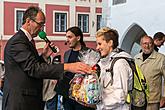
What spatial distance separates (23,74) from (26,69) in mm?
102

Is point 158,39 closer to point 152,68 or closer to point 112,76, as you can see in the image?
point 152,68

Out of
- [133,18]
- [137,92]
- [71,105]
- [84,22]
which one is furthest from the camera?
[84,22]

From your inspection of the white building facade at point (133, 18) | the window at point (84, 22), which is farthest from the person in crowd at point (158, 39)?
the window at point (84, 22)

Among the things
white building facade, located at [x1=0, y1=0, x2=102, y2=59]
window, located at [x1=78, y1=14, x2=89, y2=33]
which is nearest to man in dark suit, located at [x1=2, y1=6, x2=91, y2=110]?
white building facade, located at [x1=0, y1=0, x2=102, y2=59]

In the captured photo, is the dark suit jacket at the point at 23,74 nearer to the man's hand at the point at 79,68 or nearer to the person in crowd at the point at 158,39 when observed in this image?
the man's hand at the point at 79,68

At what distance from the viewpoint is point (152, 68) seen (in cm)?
596

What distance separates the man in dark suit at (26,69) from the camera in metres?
3.58

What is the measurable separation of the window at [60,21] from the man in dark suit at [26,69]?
26346mm

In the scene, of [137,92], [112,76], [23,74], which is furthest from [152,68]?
[23,74]

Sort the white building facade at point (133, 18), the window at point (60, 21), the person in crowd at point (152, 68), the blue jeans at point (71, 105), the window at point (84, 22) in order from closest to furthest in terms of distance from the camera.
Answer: the blue jeans at point (71, 105) < the person in crowd at point (152, 68) < the white building facade at point (133, 18) < the window at point (60, 21) < the window at point (84, 22)

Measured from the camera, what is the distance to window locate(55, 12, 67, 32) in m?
30.3

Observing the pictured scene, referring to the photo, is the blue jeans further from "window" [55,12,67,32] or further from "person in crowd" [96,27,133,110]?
"window" [55,12,67,32]

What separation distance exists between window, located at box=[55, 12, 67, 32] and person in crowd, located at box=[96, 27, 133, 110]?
2628 cm

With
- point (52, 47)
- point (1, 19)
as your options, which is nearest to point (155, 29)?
point (52, 47)
